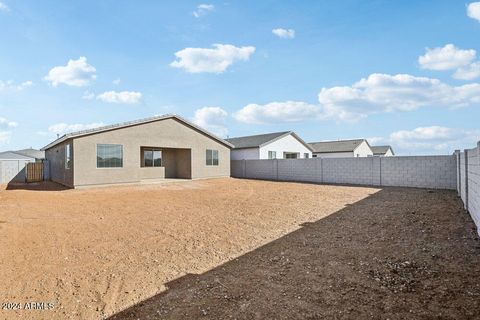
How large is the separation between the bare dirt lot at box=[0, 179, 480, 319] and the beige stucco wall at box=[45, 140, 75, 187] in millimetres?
8224

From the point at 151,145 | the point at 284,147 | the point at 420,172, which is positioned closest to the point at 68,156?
the point at 151,145

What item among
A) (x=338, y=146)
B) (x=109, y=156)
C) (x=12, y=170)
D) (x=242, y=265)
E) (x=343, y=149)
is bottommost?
(x=242, y=265)

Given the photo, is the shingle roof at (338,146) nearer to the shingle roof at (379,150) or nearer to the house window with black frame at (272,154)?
the shingle roof at (379,150)

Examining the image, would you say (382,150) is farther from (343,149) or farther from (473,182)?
(473,182)

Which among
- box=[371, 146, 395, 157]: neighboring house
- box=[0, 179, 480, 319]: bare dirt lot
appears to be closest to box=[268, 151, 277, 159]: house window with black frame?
box=[0, 179, 480, 319]: bare dirt lot

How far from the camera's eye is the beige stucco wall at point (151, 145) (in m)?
15.6

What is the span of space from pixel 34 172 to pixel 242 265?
25160mm

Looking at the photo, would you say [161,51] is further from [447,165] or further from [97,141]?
[447,165]

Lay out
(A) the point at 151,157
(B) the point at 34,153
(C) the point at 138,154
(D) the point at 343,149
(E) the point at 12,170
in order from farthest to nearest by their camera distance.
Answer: (B) the point at 34,153, (D) the point at 343,149, (E) the point at 12,170, (A) the point at 151,157, (C) the point at 138,154

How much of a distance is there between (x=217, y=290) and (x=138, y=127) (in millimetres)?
15827

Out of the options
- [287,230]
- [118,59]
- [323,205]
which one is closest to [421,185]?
[323,205]

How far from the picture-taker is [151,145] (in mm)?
18469

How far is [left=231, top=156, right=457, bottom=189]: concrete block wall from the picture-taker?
45.0 ft

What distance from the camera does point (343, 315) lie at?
10.2 ft
